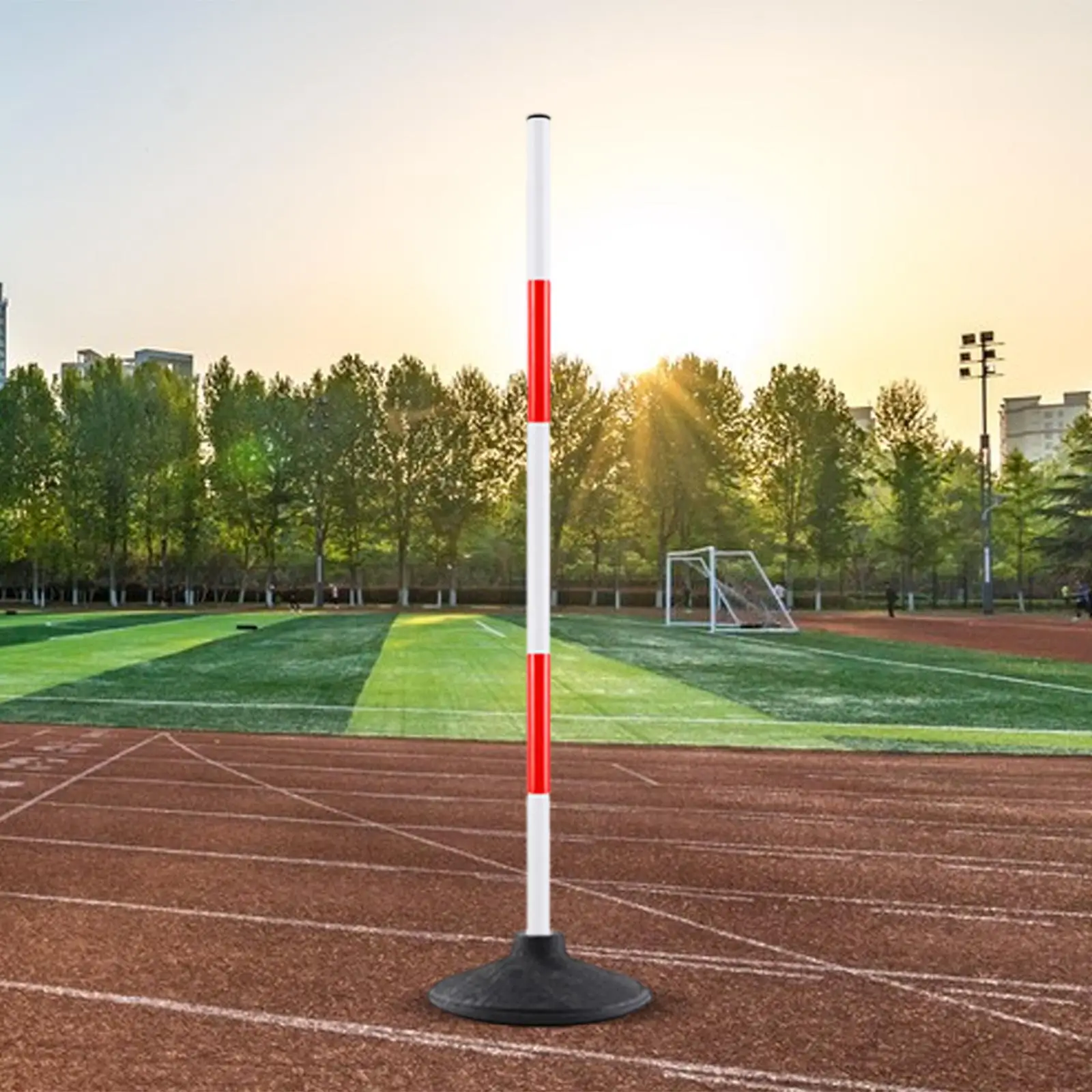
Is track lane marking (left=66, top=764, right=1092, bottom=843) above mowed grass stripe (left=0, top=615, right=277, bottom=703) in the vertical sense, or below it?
above

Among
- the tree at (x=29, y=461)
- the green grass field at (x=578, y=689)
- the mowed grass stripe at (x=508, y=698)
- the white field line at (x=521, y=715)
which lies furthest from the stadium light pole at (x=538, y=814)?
the tree at (x=29, y=461)

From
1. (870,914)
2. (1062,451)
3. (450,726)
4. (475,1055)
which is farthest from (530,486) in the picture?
(1062,451)

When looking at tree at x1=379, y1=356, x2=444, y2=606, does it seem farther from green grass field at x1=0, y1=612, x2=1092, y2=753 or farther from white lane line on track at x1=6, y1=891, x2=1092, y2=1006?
white lane line on track at x1=6, y1=891, x2=1092, y2=1006

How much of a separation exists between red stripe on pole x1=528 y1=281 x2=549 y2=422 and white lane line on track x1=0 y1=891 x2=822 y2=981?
2.48 meters

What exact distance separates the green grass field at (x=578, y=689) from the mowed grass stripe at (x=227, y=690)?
0.08 metres

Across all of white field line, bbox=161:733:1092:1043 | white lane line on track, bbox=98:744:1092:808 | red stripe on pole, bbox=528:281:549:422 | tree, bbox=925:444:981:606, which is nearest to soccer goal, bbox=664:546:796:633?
tree, bbox=925:444:981:606

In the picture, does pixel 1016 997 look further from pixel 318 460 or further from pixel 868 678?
pixel 318 460

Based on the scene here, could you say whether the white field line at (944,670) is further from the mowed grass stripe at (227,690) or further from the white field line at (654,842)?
the white field line at (654,842)

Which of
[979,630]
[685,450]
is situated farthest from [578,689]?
[685,450]

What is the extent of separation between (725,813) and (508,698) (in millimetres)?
10709

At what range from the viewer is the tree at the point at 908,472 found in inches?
3088

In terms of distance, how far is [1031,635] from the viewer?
4319cm

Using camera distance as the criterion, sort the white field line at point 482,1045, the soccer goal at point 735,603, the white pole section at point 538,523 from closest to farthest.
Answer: the white field line at point 482,1045 < the white pole section at point 538,523 < the soccer goal at point 735,603

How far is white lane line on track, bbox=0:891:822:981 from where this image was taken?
18.3 feet
